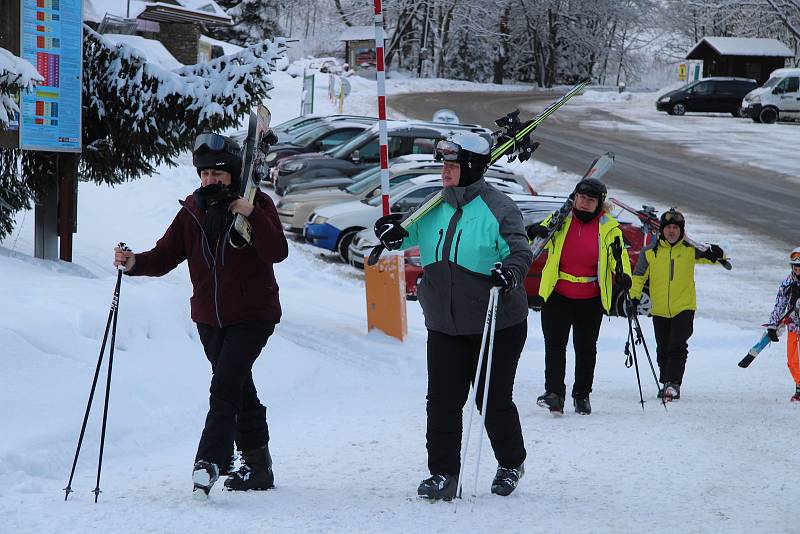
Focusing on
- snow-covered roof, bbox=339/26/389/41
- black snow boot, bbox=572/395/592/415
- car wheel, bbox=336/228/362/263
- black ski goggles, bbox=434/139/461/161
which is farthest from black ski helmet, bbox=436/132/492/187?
snow-covered roof, bbox=339/26/389/41

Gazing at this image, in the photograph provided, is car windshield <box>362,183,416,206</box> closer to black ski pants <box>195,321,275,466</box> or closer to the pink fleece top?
the pink fleece top

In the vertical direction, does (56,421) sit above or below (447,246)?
below

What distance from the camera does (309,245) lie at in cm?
1766

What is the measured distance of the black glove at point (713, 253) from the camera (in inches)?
344

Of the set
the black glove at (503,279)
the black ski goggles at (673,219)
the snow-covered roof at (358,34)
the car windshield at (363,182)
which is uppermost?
the snow-covered roof at (358,34)

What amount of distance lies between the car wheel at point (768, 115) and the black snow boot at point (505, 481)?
40.3 metres

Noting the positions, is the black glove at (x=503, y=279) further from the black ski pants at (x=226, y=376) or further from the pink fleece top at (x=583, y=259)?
the pink fleece top at (x=583, y=259)

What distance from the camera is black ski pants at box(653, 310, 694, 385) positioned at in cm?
859

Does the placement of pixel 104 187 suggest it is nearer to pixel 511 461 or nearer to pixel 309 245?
pixel 309 245

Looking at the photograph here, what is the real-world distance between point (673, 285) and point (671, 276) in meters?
0.07

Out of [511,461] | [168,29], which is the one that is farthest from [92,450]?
[168,29]

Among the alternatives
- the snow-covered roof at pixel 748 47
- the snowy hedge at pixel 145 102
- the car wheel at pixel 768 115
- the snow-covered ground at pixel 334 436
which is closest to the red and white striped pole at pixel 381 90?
the snowy hedge at pixel 145 102

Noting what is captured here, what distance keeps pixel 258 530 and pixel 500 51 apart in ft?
230

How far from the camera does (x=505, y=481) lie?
527 cm
